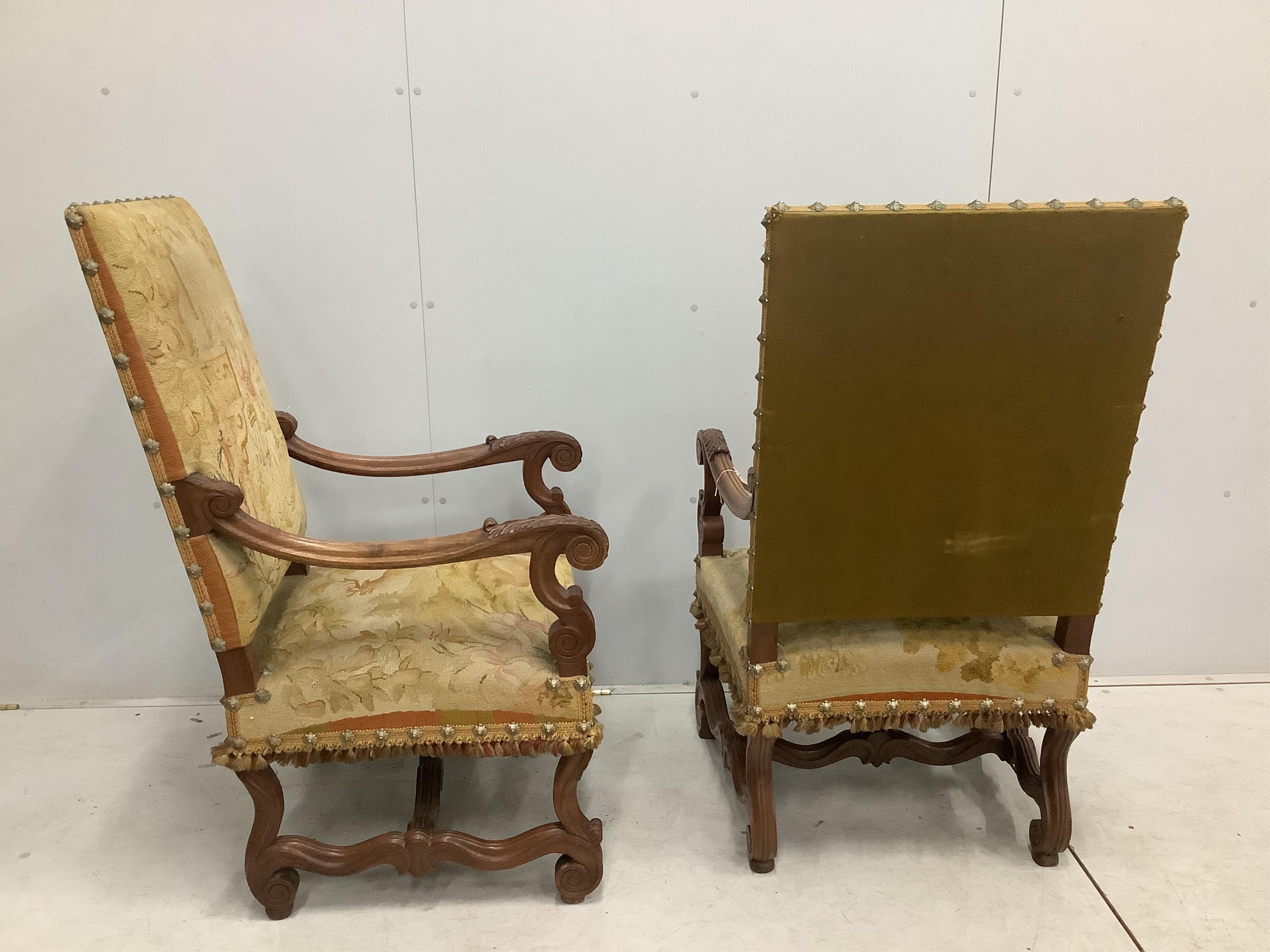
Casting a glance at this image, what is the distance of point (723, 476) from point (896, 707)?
0.51 metres

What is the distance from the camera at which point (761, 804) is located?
5.39 feet

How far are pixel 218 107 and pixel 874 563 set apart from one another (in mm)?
1643

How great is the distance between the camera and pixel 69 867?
5.63 ft

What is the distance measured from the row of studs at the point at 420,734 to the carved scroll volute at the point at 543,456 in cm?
54

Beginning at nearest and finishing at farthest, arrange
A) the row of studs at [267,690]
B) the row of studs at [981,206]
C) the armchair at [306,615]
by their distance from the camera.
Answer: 1. the row of studs at [981,206]
2. the armchair at [306,615]
3. the row of studs at [267,690]

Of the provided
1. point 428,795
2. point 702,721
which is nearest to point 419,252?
point 428,795

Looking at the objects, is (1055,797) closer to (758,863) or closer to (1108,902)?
(1108,902)

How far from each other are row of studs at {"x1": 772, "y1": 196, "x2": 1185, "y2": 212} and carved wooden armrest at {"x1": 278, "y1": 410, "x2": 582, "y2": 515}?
0.83 metres

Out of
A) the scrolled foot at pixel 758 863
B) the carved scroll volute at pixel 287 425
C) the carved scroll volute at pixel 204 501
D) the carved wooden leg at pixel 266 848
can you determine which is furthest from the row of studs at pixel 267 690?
the carved scroll volute at pixel 287 425

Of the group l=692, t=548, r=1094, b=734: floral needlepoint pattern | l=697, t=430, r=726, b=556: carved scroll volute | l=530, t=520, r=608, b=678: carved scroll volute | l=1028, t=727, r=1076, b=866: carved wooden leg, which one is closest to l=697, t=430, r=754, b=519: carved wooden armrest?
l=697, t=430, r=726, b=556: carved scroll volute

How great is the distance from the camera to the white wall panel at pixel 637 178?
6.17 ft

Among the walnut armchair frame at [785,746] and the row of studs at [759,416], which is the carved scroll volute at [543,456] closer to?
the walnut armchair frame at [785,746]

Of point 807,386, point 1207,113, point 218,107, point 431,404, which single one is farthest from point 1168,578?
point 218,107

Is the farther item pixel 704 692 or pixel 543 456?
pixel 704 692
